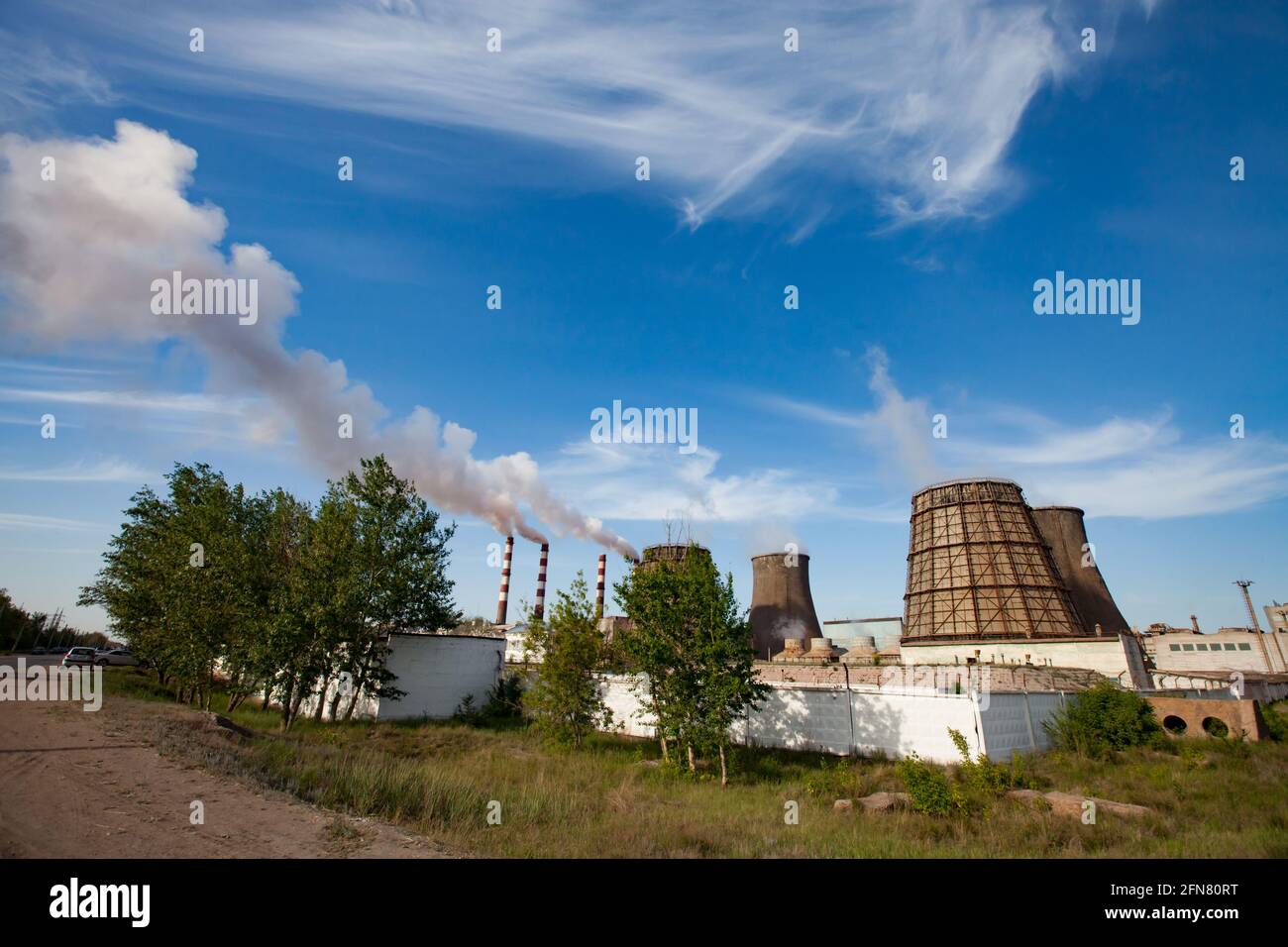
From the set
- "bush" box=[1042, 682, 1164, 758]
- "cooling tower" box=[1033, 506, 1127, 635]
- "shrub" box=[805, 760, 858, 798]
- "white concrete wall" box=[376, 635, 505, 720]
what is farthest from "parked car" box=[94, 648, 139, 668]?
"cooling tower" box=[1033, 506, 1127, 635]

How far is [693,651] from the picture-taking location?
19328mm

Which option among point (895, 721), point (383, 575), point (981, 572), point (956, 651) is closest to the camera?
point (895, 721)

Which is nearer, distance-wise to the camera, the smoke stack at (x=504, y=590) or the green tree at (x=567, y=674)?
the green tree at (x=567, y=674)

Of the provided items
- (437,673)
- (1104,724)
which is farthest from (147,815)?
(1104,724)

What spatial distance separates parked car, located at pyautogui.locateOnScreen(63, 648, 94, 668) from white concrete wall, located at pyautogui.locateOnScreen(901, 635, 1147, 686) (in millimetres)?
54029

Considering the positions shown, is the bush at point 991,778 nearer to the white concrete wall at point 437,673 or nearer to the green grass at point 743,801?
the green grass at point 743,801

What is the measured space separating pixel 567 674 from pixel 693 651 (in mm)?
6934

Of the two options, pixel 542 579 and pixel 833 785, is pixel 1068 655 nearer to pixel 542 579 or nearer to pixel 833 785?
pixel 833 785

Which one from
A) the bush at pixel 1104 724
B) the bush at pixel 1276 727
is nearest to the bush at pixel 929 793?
the bush at pixel 1104 724

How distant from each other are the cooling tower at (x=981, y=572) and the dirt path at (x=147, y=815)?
1479 inches

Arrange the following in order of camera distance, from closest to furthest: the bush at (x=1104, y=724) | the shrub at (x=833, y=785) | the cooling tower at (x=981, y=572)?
the shrub at (x=833, y=785) < the bush at (x=1104, y=724) < the cooling tower at (x=981, y=572)

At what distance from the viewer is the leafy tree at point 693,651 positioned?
18469 mm
